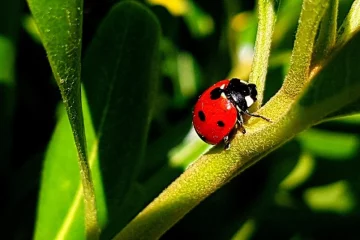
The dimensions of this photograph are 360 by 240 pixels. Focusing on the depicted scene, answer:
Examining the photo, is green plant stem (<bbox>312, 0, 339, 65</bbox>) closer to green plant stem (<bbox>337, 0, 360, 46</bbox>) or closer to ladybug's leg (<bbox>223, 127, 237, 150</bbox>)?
green plant stem (<bbox>337, 0, 360, 46</bbox>)

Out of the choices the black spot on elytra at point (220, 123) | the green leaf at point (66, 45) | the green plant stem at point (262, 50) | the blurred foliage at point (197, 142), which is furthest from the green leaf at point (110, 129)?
the green plant stem at point (262, 50)

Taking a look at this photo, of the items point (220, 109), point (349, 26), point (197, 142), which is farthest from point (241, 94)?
point (349, 26)

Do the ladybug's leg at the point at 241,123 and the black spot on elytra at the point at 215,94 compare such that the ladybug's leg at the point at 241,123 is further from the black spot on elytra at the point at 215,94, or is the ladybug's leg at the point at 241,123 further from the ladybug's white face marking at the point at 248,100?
the black spot on elytra at the point at 215,94

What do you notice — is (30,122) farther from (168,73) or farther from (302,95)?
(302,95)

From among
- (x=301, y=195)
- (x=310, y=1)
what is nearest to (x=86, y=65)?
(x=310, y=1)

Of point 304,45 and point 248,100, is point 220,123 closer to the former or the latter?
point 248,100

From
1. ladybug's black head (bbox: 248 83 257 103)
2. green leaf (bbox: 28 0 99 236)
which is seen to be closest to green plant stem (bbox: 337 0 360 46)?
ladybug's black head (bbox: 248 83 257 103)
